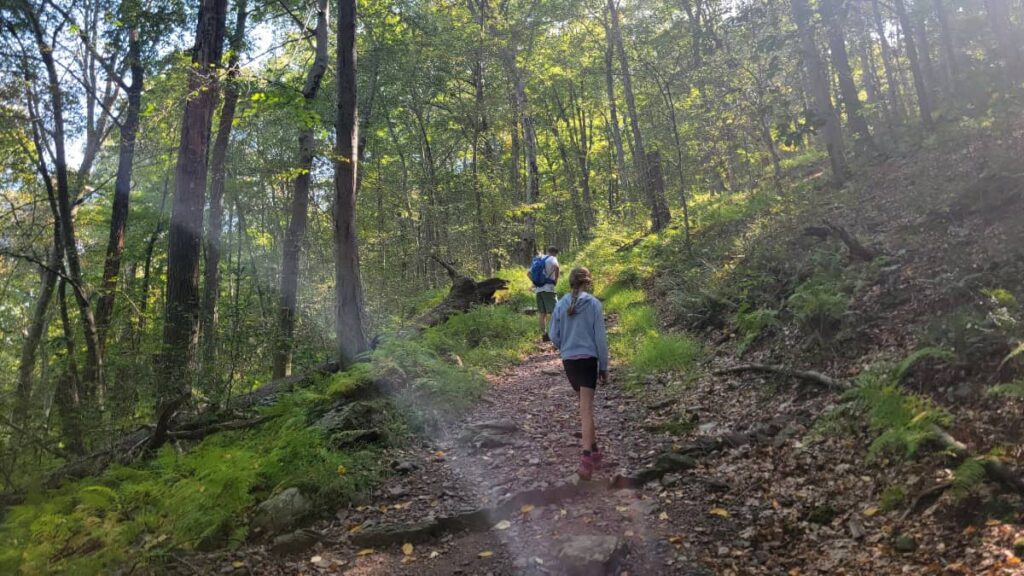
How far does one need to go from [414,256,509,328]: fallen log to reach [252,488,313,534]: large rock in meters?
7.74

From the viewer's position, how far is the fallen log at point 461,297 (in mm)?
13145

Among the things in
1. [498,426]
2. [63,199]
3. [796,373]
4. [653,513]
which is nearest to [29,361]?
[63,199]

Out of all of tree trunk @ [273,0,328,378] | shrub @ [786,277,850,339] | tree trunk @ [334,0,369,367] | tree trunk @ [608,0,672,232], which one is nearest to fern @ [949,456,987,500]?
shrub @ [786,277,850,339]

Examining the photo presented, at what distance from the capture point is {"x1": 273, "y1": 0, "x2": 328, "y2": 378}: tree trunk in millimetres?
10406

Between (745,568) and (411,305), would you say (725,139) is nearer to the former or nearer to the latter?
(411,305)

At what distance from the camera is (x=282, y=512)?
4824 mm

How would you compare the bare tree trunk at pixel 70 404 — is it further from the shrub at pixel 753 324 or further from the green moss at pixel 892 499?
the shrub at pixel 753 324

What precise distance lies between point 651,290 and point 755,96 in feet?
19.2

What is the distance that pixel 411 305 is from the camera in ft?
55.4

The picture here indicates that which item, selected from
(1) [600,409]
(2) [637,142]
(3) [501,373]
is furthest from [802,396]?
(2) [637,142]

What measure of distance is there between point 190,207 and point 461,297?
291 inches

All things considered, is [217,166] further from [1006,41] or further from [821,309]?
[1006,41]

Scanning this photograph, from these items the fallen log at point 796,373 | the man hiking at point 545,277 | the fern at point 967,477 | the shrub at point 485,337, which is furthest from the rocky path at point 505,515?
the man hiking at point 545,277

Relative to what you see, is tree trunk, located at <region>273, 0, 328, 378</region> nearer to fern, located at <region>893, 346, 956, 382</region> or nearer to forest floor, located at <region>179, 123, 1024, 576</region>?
forest floor, located at <region>179, 123, 1024, 576</region>
